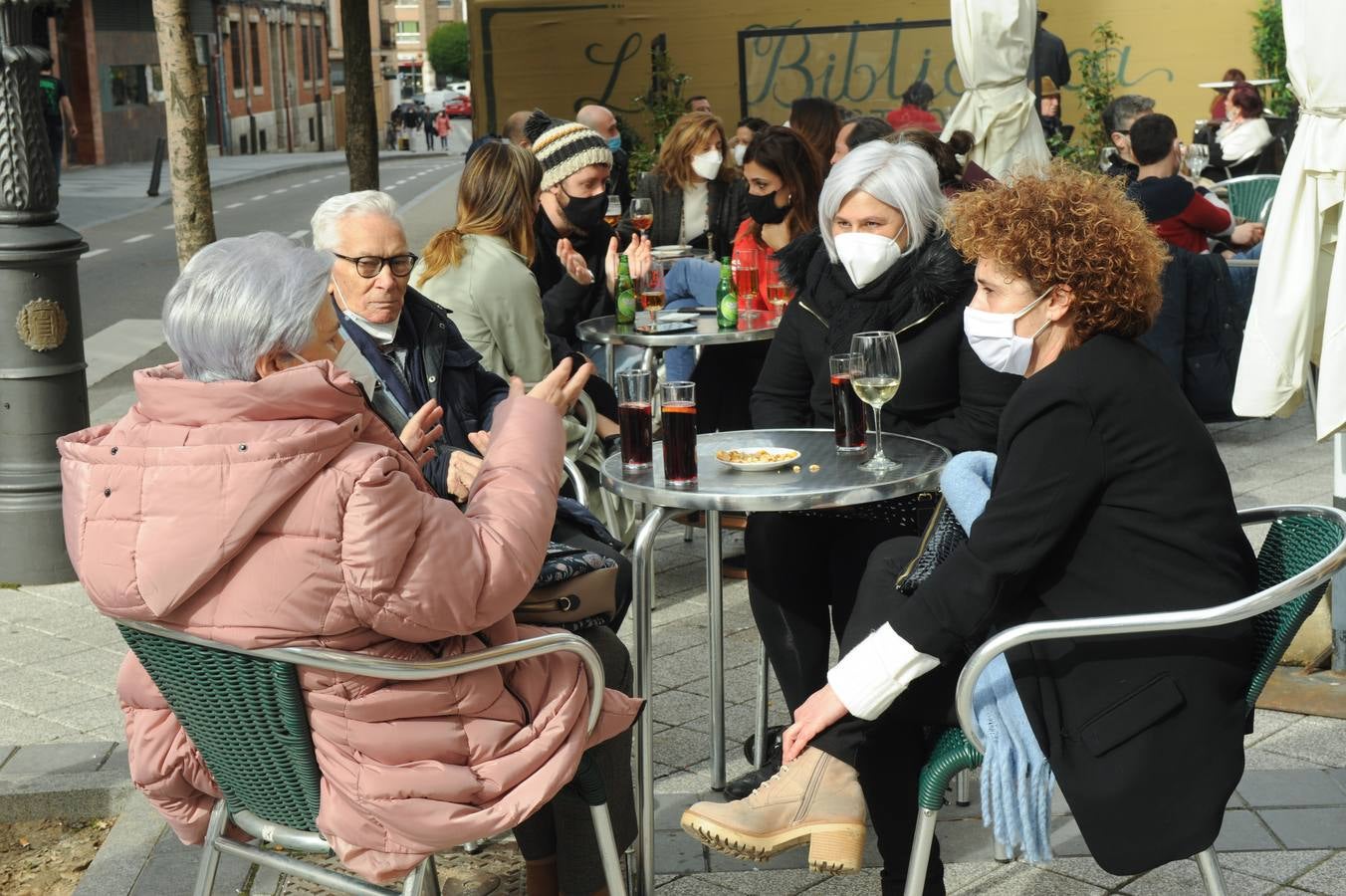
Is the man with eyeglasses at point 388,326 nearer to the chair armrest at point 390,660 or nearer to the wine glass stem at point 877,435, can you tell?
the wine glass stem at point 877,435

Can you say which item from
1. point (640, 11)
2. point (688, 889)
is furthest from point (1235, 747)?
point (640, 11)

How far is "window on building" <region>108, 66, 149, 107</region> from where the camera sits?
3988 cm

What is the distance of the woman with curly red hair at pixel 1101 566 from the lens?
8.23ft

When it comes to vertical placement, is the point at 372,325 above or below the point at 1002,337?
below

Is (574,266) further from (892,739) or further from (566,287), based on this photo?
(892,739)

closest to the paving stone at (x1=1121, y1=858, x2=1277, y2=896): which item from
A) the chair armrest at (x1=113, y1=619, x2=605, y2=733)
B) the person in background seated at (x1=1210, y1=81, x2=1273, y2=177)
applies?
the chair armrest at (x1=113, y1=619, x2=605, y2=733)

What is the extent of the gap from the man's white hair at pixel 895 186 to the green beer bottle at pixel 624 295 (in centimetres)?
188

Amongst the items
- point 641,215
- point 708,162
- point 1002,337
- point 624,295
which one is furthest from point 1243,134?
point 1002,337

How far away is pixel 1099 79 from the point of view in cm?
1605

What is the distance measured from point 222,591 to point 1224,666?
5.25ft

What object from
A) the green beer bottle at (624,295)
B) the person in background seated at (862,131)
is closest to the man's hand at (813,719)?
the green beer bottle at (624,295)

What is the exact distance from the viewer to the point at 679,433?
3.26 m

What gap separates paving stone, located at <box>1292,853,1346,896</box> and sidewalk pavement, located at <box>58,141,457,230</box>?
1715 centimetres

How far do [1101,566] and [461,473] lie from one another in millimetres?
1697
